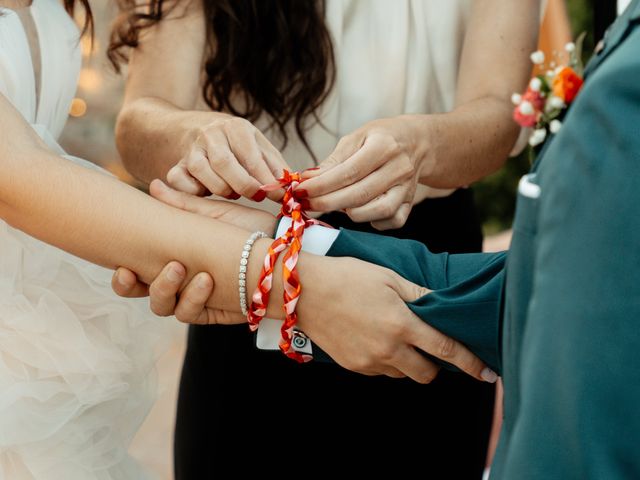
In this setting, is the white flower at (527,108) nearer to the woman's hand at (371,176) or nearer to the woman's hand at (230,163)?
the woman's hand at (371,176)

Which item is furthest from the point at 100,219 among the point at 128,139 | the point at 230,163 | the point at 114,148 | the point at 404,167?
the point at 114,148

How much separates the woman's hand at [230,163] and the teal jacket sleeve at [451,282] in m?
0.14

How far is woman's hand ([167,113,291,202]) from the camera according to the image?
126 centimetres

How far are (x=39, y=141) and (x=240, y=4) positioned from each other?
1.48ft

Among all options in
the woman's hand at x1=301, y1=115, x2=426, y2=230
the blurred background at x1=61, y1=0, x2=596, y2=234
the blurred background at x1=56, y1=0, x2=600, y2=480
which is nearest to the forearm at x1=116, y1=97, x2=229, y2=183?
the woman's hand at x1=301, y1=115, x2=426, y2=230

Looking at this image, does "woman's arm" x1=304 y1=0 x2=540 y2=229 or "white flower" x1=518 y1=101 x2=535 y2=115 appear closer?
"woman's arm" x1=304 y1=0 x2=540 y2=229

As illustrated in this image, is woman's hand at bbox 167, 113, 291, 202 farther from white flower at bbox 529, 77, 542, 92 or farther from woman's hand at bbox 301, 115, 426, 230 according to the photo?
white flower at bbox 529, 77, 542, 92

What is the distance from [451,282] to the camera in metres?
1.22

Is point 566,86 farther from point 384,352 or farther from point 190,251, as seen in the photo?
point 190,251

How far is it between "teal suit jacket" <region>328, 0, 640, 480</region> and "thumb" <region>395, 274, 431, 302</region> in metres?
0.39

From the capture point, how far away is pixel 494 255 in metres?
1.16

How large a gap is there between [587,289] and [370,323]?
1.53 ft

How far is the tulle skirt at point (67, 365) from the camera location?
3.73 ft

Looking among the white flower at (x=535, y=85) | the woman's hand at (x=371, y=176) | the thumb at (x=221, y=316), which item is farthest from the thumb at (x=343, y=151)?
the white flower at (x=535, y=85)
